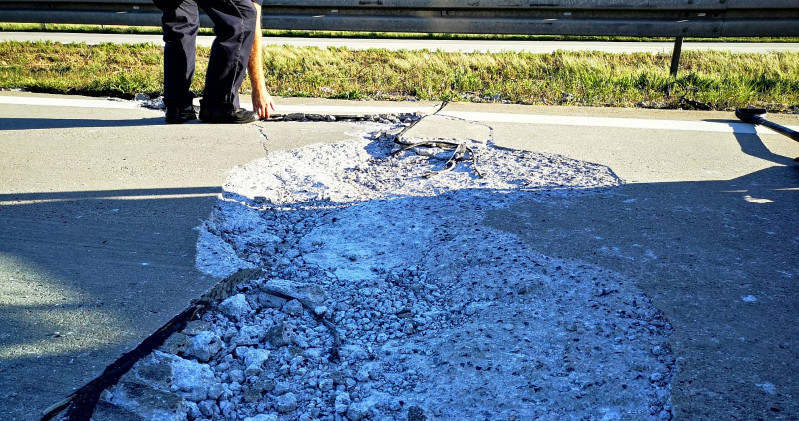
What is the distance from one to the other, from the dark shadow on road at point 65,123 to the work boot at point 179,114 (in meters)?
0.11

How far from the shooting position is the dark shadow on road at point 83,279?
2.04 m

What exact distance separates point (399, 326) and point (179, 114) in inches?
115

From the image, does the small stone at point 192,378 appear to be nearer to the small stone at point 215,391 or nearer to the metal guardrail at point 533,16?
the small stone at point 215,391

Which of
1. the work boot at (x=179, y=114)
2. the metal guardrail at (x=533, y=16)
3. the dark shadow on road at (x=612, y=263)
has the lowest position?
the dark shadow on road at (x=612, y=263)

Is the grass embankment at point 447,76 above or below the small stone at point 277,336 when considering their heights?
Answer: above

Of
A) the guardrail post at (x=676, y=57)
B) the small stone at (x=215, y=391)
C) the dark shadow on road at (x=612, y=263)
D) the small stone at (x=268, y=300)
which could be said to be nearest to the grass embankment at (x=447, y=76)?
the guardrail post at (x=676, y=57)

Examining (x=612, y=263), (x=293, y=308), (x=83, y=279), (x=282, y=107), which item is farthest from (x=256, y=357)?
(x=282, y=107)

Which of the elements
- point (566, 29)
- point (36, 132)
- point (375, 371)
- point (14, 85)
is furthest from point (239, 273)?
point (566, 29)

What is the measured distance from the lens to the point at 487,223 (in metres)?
3.14

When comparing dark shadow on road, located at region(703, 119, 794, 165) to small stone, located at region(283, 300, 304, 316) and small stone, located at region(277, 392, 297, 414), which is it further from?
small stone, located at region(277, 392, 297, 414)

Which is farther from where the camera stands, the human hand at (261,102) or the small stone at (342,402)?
the human hand at (261,102)

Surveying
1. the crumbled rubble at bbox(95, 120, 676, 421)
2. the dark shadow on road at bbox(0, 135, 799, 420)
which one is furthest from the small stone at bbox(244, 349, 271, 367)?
the dark shadow on road at bbox(0, 135, 799, 420)

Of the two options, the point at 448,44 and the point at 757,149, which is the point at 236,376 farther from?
the point at 448,44

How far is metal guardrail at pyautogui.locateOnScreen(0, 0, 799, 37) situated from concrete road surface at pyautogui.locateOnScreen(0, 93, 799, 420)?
6.01 ft
